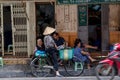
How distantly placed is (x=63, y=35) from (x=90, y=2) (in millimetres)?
1663

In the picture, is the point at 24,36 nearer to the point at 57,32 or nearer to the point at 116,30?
the point at 57,32

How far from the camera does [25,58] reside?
54.1ft

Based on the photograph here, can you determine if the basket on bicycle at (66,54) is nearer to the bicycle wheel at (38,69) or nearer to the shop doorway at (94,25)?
the bicycle wheel at (38,69)

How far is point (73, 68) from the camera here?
14547 millimetres

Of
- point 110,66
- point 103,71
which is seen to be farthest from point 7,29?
point 110,66

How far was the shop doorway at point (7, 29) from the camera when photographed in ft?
54.5

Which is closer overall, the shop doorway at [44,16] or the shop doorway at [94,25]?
the shop doorway at [94,25]

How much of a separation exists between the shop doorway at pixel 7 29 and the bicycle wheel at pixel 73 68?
3333 millimetres

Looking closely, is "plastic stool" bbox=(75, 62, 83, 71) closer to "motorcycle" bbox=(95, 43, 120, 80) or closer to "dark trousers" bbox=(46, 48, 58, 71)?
"dark trousers" bbox=(46, 48, 58, 71)

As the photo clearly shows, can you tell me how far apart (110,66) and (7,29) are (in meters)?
6.30

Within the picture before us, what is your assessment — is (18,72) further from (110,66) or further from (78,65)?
(110,66)

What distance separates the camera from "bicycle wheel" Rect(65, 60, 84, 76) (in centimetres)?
1420

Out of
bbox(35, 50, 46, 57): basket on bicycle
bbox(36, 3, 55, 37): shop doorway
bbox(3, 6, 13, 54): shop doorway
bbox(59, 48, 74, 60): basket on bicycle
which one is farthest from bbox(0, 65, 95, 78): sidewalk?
bbox(36, 3, 55, 37): shop doorway

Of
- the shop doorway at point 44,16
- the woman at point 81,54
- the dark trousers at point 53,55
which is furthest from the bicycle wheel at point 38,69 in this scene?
the shop doorway at point 44,16
